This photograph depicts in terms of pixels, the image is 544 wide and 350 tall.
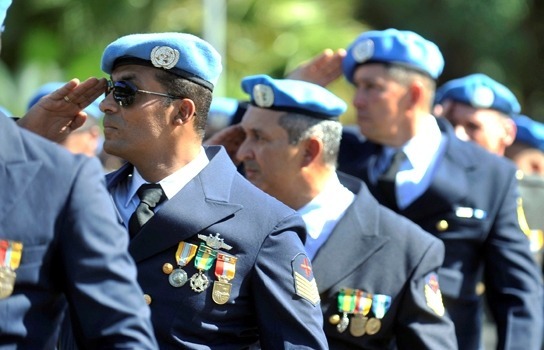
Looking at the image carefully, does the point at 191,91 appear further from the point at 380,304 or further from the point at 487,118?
the point at 487,118

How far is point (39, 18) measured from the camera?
1814 centimetres

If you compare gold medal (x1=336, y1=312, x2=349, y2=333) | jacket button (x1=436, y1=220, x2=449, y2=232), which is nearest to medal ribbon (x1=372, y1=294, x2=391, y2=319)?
gold medal (x1=336, y1=312, x2=349, y2=333)

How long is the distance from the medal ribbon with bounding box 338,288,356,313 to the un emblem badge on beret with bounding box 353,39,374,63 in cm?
191

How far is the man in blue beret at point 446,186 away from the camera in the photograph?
Result: 610cm

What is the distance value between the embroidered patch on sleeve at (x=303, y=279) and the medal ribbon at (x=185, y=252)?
0.33 metres

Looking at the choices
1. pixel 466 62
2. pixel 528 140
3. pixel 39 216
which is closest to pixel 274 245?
pixel 39 216

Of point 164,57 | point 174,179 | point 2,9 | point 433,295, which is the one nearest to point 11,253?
point 2,9

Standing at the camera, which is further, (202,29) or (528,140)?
(202,29)

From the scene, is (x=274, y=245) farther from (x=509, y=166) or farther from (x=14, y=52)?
(x=14, y=52)

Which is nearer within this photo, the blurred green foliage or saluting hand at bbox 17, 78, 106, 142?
saluting hand at bbox 17, 78, 106, 142

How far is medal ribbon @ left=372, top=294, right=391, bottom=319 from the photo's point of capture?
5086mm

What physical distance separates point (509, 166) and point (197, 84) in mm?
2277

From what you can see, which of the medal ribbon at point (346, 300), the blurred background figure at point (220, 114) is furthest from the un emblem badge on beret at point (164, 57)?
the blurred background figure at point (220, 114)

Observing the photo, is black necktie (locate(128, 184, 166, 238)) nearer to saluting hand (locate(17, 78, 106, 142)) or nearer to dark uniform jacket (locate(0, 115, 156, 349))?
saluting hand (locate(17, 78, 106, 142))
